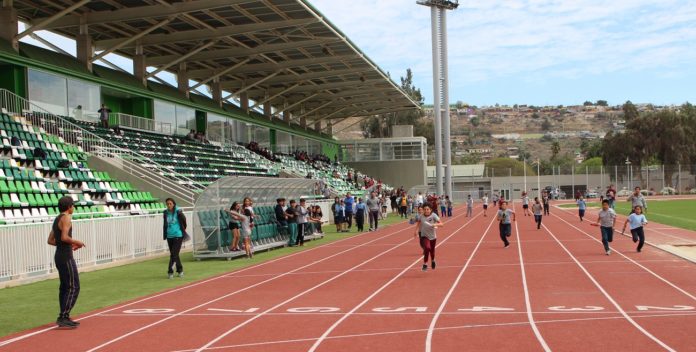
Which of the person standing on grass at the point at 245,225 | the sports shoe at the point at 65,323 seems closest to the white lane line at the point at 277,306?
the sports shoe at the point at 65,323

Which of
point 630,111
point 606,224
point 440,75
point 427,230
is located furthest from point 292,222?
point 630,111

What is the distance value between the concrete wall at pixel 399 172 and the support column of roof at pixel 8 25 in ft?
164

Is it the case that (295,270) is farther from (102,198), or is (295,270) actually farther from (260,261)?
(102,198)

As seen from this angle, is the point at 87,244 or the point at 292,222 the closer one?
the point at 87,244

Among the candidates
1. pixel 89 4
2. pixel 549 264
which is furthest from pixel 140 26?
pixel 549 264

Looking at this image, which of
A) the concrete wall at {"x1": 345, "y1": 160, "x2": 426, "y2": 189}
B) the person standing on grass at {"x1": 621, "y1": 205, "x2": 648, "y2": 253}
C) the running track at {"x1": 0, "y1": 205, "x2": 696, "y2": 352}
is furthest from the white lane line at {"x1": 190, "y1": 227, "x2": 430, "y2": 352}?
the concrete wall at {"x1": 345, "y1": 160, "x2": 426, "y2": 189}

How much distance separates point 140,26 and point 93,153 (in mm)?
12451

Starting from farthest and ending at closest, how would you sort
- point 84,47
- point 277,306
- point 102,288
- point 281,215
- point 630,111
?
point 630,111 < point 84,47 < point 281,215 < point 102,288 < point 277,306

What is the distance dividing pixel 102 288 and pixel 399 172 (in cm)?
6261

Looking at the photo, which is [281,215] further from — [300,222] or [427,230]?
[427,230]

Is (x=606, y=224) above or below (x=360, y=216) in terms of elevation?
above

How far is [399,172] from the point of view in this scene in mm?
75938

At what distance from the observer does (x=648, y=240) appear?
22562 millimetres

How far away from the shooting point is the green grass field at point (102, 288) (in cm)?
1089
